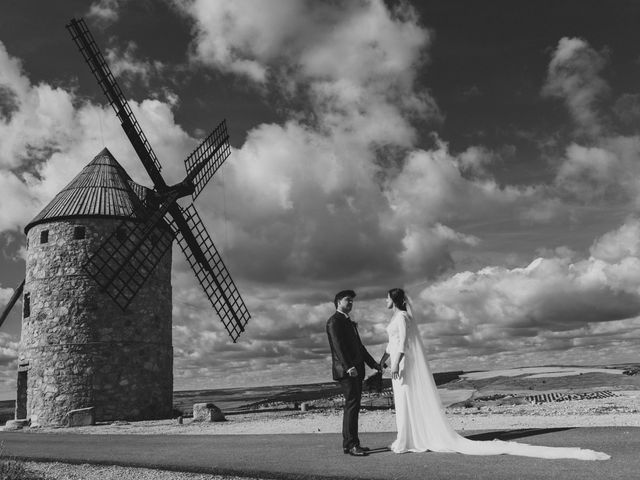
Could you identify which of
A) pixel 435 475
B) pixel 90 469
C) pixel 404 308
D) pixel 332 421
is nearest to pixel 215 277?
pixel 332 421

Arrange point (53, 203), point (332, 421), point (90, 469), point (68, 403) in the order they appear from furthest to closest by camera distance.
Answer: point (53, 203) < point (68, 403) < point (332, 421) < point (90, 469)

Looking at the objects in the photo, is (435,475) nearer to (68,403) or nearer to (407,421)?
(407,421)

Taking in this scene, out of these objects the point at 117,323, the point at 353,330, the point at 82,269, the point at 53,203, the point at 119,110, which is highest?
the point at 119,110

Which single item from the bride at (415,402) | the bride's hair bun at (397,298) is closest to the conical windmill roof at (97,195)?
the bride's hair bun at (397,298)

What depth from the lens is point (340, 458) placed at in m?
7.73

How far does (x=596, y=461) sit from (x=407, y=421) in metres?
2.38

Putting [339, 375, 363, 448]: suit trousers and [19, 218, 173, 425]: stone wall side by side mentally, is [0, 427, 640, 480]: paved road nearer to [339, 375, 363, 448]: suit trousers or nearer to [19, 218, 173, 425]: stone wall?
[339, 375, 363, 448]: suit trousers

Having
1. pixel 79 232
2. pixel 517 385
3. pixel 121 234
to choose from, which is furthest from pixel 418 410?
pixel 517 385

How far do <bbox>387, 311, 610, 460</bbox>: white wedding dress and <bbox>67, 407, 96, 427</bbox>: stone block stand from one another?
16.1 meters

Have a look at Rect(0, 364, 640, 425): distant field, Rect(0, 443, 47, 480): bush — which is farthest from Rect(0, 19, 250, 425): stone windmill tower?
Rect(0, 443, 47, 480): bush

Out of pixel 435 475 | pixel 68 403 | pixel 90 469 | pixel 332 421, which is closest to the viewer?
pixel 435 475

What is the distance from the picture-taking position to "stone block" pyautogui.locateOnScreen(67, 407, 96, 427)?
66.5ft

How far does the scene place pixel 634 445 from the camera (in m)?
7.15

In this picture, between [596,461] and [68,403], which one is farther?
[68,403]
